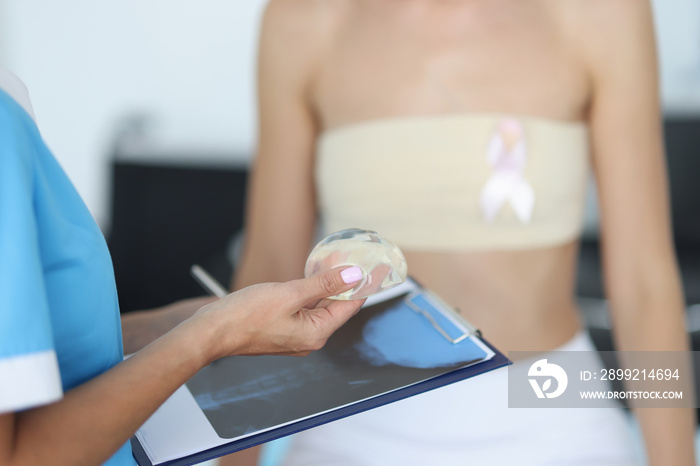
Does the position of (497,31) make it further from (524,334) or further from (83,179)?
(83,179)

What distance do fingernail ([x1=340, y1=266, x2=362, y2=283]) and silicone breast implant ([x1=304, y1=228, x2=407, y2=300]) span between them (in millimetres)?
10

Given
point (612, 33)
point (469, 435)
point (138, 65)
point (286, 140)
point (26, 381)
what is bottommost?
point (469, 435)

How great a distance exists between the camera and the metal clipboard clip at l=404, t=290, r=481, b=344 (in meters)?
0.71

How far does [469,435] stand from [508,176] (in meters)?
0.39

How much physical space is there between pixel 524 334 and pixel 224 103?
170 centimetres

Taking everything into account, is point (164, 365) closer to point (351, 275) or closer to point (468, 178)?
point (351, 275)

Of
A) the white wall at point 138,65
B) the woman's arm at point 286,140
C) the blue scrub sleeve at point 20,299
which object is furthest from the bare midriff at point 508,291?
the white wall at point 138,65

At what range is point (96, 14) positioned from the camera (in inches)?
96.3

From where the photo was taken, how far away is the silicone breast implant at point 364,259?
2.08ft

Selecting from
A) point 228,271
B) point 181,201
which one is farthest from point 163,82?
point 228,271

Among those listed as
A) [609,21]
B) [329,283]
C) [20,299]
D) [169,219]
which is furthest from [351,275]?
[169,219]
